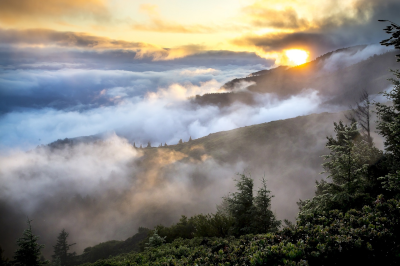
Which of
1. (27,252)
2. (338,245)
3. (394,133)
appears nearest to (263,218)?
(394,133)

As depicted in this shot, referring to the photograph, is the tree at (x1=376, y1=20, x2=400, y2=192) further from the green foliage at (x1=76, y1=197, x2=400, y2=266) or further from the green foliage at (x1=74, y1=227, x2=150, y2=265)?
the green foliage at (x1=74, y1=227, x2=150, y2=265)

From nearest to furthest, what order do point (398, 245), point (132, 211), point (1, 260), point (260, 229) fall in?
point (398, 245), point (260, 229), point (1, 260), point (132, 211)

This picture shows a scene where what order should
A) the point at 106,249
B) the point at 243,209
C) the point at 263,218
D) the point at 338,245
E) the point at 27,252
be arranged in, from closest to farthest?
1. the point at 338,245
2. the point at 263,218
3. the point at 243,209
4. the point at 27,252
5. the point at 106,249

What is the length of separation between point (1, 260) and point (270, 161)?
126 meters

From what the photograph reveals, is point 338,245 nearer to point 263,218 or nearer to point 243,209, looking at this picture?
point 263,218

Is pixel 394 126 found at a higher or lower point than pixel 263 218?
higher

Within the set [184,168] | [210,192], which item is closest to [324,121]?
[210,192]

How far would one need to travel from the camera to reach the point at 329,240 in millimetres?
10023

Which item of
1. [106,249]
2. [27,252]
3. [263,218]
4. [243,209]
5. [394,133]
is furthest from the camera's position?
[106,249]

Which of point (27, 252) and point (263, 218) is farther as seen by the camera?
point (27, 252)

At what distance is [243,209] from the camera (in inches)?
1213

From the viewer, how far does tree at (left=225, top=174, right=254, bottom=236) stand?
29375mm

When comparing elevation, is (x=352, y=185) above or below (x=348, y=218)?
above

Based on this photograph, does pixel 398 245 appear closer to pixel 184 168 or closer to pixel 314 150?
pixel 314 150
